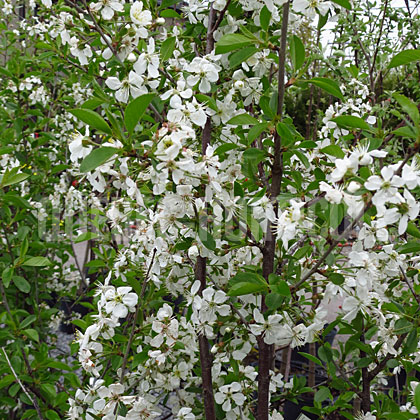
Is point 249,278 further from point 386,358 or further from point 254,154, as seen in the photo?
point 386,358

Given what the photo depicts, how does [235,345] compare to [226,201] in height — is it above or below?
below

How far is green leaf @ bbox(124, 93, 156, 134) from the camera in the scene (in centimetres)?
110

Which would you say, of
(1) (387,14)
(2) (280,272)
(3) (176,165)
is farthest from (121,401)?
(1) (387,14)

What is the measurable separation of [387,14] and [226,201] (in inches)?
92.8

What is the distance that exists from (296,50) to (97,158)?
0.60 meters

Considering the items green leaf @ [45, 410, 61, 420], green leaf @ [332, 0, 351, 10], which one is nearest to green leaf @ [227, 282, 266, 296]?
green leaf @ [332, 0, 351, 10]

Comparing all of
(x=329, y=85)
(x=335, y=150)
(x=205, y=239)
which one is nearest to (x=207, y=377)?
(x=205, y=239)

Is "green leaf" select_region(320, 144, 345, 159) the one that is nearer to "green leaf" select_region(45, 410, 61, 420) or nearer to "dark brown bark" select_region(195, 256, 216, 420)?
"dark brown bark" select_region(195, 256, 216, 420)

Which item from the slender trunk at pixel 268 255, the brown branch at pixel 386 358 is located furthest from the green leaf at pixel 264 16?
the brown branch at pixel 386 358

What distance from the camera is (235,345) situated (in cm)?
159

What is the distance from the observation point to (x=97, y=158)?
1.07 meters

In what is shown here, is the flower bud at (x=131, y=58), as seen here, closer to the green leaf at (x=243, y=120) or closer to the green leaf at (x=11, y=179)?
the green leaf at (x=243, y=120)

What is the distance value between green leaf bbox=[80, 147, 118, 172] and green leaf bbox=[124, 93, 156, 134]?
0.26 feet

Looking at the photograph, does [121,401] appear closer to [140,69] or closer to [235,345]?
[235,345]
